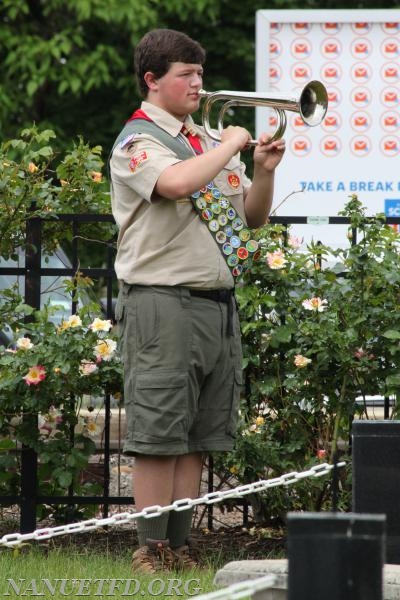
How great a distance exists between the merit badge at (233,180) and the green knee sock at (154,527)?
1.25 meters

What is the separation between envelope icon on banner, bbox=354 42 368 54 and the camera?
31.7 feet

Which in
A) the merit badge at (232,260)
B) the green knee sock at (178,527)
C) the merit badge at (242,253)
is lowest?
the green knee sock at (178,527)

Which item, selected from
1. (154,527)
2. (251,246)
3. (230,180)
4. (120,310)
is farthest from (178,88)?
(154,527)

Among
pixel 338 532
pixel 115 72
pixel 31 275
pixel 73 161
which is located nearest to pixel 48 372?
pixel 31 275

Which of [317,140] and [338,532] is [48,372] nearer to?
[338,532]

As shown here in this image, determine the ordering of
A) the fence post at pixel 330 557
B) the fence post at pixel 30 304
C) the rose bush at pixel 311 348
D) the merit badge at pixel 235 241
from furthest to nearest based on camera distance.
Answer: the fence post at pixel 30 304 < the rose bush at pixel 311 348 < the merit badge at pixel 235 241 < the fence post at pixel 330 557

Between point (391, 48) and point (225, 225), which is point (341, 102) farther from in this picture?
point (225, 225)

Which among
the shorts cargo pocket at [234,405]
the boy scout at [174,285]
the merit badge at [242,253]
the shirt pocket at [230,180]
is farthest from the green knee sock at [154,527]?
the shirt pocket at [230,180]

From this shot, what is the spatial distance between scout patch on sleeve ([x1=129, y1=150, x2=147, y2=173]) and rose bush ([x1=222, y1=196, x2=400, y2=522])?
35.9 inches

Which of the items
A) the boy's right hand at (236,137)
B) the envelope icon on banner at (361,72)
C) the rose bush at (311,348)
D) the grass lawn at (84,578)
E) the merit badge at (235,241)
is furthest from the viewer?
the envelope icon on banner at (361,72)

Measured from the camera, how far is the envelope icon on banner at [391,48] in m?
9.66

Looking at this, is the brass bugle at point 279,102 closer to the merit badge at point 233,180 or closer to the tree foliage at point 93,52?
the merit badge at point 233,180

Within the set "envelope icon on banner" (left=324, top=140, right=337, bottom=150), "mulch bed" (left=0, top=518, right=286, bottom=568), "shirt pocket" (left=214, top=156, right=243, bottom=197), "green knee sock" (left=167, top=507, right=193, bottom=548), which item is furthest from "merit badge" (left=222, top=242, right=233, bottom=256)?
"envelope icon on banner" (left=324, top=140, right=337, bottom=150)

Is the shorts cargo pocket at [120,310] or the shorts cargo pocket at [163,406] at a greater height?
the shorts cargo pocket at [120,310]
